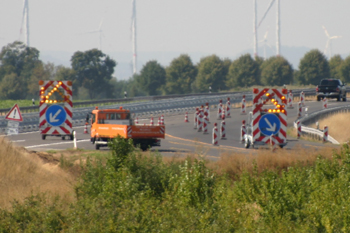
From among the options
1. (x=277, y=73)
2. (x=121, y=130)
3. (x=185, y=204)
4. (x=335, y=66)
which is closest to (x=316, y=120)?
(x=121, y=130)

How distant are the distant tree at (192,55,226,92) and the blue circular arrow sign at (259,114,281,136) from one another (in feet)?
274

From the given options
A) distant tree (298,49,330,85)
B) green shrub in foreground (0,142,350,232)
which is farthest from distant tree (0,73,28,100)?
green shrub in foreground (0,142,350,232)

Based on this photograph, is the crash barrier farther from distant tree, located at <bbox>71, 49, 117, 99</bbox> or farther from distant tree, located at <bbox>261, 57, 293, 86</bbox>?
distant tree, located at <bbox>71, 49, 117, 99</bbox>

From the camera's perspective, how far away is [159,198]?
13.3m

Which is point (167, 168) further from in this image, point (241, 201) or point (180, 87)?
point (180, 87)

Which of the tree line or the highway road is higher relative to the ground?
the tree line

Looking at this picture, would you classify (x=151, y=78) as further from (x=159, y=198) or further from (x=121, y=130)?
(x=159, y=198)

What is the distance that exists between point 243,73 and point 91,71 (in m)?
27.8

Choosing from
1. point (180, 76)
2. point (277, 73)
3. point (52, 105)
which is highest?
point (180, 76)

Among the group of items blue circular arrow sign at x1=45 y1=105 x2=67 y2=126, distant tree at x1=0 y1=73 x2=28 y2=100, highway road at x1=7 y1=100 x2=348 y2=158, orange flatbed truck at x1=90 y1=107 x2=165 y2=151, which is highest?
distant tree at x1=0 y1=73 x2=28 y2=100

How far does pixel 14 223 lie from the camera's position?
10305mm

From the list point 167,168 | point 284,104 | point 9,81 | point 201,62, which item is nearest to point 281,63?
point 201,62

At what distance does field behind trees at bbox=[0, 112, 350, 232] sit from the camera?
33.2ft

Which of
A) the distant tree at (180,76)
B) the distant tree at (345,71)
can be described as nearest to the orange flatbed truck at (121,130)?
the distant tree at (345,71)
